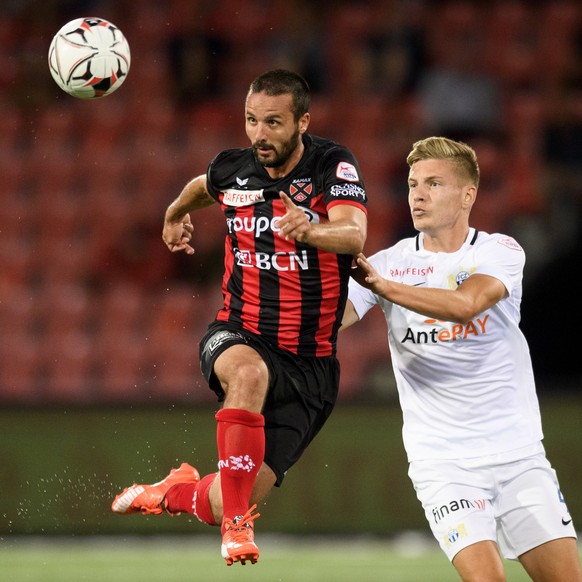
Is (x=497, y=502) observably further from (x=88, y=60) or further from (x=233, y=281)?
(x=88, y=60)

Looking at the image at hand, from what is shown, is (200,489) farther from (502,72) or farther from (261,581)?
(502,72)

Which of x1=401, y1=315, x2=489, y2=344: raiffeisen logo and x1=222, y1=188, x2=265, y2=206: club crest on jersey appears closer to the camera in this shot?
x1=401, y1=315, x2=489, y2=344: raiffeisen logo

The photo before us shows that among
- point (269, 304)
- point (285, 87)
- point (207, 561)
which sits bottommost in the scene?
point (207, 561)

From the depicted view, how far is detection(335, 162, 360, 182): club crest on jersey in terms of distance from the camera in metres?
5.05

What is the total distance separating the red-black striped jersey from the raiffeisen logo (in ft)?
1.58

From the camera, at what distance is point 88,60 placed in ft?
18.7

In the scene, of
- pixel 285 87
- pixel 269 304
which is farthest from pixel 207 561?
pixel 285 87

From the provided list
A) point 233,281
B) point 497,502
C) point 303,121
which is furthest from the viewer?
point 233,281

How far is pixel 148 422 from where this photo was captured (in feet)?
31.4

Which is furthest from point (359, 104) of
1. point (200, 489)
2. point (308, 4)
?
point (200, 489)

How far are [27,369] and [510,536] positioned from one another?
23.3 ft

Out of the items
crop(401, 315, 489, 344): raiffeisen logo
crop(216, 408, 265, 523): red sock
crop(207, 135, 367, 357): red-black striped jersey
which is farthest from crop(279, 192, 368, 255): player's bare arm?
crop(216, 408, 265, 523): red sock

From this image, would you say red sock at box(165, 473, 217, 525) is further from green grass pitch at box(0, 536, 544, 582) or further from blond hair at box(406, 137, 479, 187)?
green grass pitch at box(0, 536, 544, 582)

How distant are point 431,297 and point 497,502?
92 centimetres
